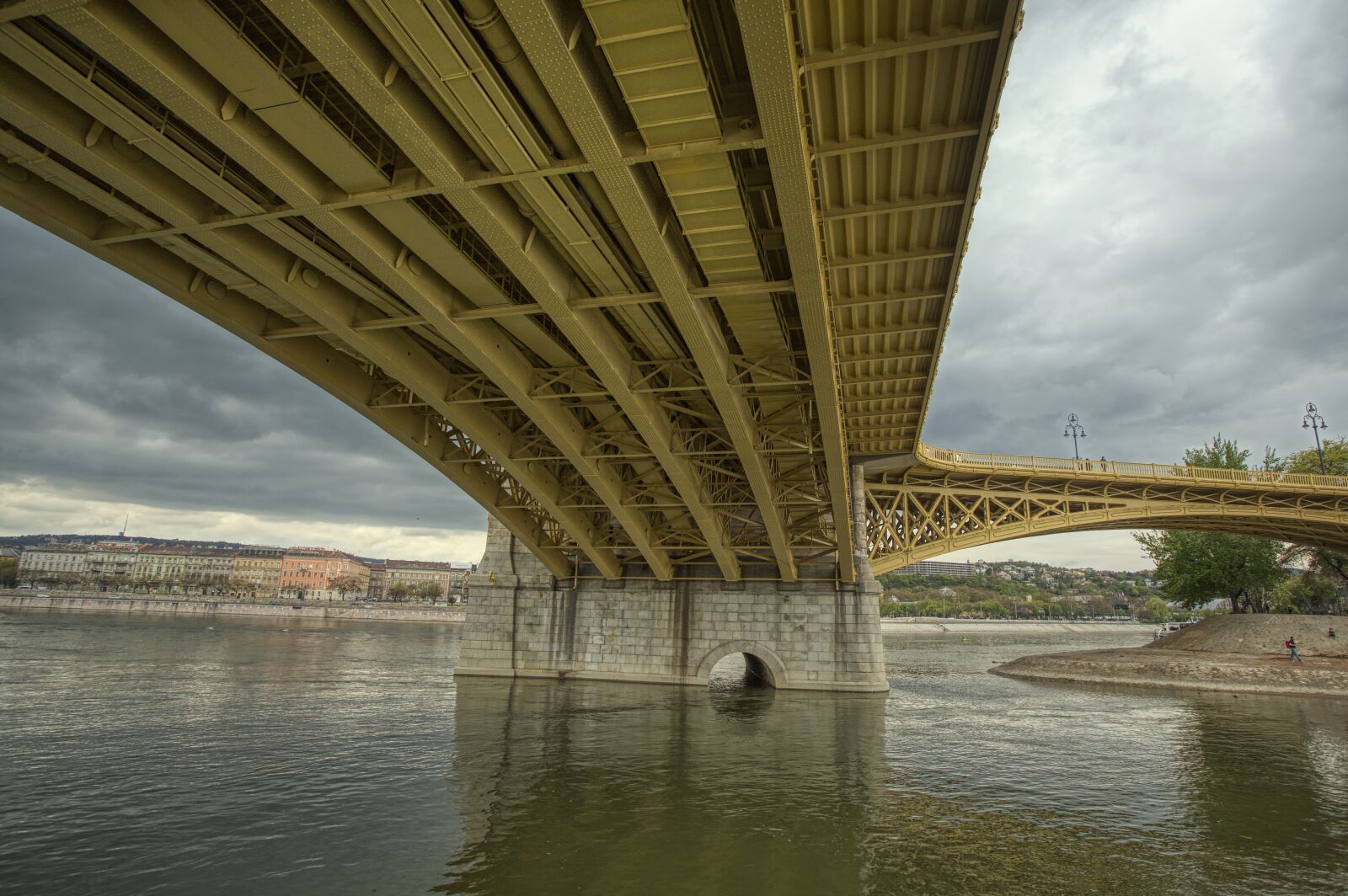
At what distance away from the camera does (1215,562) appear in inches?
1598

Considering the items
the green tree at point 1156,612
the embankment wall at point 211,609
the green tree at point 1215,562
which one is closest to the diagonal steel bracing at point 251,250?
the green tree at point 1215,562

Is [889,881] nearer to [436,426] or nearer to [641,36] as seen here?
[641,36]

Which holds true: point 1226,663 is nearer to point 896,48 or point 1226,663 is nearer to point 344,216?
point 896,48

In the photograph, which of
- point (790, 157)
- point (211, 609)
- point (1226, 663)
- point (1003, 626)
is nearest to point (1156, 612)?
point (1003, 626)

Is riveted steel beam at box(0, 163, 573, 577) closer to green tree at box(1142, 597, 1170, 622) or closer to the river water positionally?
the river water

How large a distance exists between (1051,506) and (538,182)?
100.0 feet

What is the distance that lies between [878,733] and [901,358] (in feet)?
28.7

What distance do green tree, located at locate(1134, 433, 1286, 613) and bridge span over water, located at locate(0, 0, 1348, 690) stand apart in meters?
→ 32.6

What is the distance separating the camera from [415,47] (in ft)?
22.1

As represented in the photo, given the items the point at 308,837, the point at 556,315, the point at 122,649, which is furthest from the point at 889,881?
the point at 122,649

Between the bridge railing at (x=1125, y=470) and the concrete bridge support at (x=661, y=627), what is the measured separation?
9.10 meters

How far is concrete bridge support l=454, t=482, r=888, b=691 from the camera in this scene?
2362 cm

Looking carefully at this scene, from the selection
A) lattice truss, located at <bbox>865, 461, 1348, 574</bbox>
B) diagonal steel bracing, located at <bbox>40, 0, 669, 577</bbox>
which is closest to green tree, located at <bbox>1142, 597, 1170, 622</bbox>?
lattice truss, located at <bbox>865, 461, 1348, 574</bbox>

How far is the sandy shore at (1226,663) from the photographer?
2848 cm
